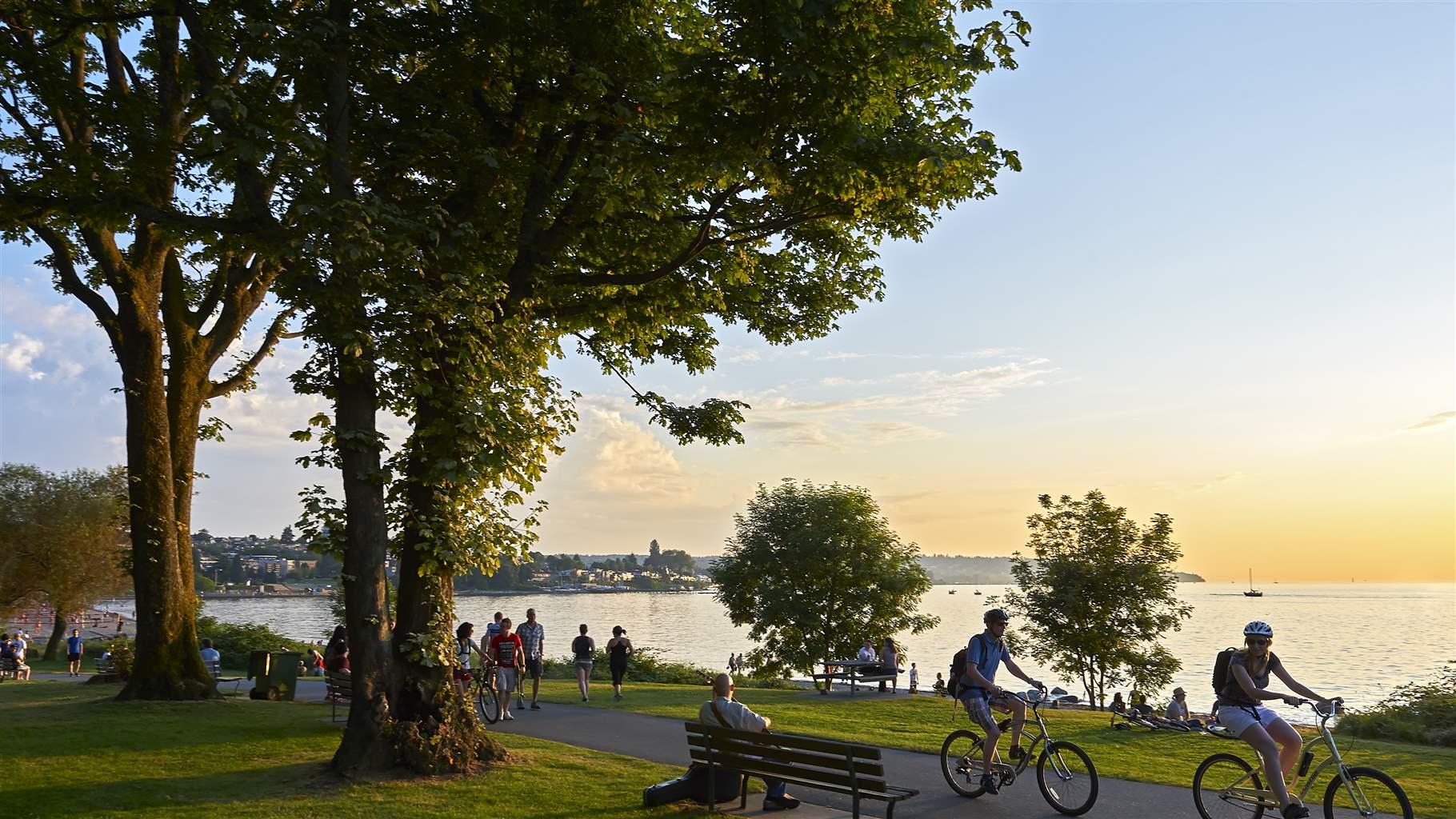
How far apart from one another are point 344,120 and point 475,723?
774 cm

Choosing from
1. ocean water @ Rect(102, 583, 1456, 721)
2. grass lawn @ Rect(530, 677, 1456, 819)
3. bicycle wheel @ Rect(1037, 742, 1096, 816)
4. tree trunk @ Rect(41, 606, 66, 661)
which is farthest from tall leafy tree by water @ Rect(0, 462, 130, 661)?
bicycle wheel @ Rect(1037, 742, 1096, 816)

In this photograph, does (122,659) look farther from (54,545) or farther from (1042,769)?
(54,545)

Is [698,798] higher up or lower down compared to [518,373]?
lower down

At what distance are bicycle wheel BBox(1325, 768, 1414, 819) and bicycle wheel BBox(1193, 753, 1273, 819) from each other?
1.87 feet

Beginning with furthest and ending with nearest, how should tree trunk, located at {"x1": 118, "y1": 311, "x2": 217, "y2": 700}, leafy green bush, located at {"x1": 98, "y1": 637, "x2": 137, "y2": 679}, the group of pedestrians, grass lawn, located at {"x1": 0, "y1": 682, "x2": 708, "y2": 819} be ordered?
1. the group of pedestrians
2. leafy green bush, located at {"x1": 98, "y1": 637, "x2": 137, "y2": 679}
3. tree trunk, located at {"x1": 118, "y1": 311, "x2": 217, "y2": 700}
4. grass lawn, located at {"x1": 0, "y1": 682, "x2": 708, "y2": 819}

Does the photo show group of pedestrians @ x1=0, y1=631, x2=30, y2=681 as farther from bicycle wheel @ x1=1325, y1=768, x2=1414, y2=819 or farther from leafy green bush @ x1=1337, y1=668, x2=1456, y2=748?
leafy green bush @ x1=1337, y1=668, x2=1456, y2=748

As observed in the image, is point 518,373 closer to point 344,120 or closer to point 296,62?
point 344,120

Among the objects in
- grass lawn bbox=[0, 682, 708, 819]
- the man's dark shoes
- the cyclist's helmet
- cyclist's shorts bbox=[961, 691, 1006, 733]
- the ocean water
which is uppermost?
the cyclist's helmet

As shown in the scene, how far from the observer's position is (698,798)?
Answer: 1035 centimetres

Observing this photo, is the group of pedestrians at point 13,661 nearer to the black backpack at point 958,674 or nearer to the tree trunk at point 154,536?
the tree trunk at point 154,536

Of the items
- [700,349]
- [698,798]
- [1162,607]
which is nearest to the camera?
[698,798]

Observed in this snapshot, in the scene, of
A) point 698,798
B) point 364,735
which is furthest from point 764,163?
point 364,735

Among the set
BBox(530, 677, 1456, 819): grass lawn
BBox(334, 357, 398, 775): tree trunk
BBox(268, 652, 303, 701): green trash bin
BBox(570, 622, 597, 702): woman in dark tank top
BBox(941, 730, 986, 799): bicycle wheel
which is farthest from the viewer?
BBox(570, 622, 597, 702): woman in dark tank top

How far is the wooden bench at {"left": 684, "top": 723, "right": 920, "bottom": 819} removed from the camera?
892cm
